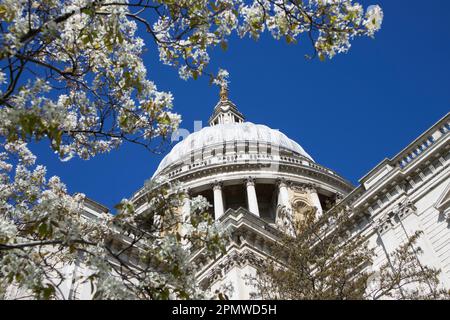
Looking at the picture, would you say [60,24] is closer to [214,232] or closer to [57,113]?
[57,113]

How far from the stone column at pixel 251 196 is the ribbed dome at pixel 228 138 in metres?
9.19

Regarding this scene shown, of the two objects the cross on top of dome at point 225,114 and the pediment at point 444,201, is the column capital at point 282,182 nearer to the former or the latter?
the pediment at point 444,201

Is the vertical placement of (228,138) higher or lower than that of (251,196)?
higher

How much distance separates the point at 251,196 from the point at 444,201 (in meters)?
20.2

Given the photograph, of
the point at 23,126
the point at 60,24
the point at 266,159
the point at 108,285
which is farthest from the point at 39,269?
the point at 266,159

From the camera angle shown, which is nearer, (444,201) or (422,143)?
(444,201)

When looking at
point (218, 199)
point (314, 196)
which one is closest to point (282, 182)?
point (314, 196)

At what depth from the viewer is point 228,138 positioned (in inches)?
1943

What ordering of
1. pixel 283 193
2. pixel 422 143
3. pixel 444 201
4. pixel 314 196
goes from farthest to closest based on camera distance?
pixel 314 196, pixel 283 193, pixel 422 143, pixel 444 201

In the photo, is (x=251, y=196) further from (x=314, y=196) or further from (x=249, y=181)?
(x=314, y=196)

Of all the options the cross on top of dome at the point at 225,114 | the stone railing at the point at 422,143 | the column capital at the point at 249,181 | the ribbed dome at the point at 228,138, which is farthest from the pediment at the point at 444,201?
the cross on top of dome at the point at 225,114

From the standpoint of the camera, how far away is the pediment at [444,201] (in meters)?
17.4

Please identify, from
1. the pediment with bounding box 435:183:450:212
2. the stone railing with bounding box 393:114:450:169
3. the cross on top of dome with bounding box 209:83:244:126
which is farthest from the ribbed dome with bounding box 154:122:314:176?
the pediment with bounding box 435:183:450:212

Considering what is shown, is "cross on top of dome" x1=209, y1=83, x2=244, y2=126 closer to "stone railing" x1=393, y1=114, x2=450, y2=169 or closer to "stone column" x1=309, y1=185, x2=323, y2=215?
"stone column" x1=309, y1=185, x2=323, y2=215
